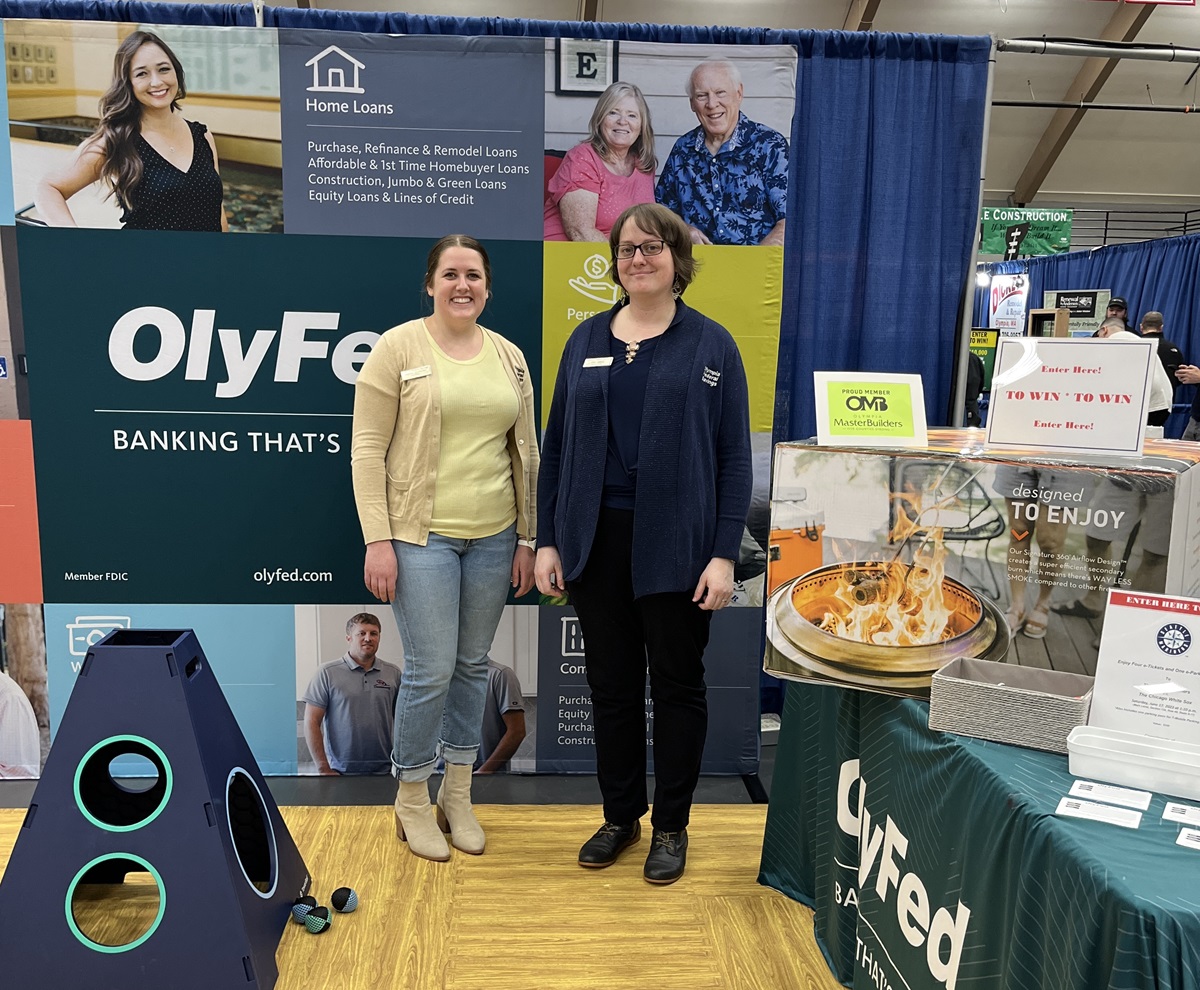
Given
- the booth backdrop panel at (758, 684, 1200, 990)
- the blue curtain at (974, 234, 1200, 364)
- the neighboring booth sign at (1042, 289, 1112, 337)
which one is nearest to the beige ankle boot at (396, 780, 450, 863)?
the booth backdrop panel at (758, 684, 1200, 990)

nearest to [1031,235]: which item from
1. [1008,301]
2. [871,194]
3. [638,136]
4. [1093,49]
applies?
[1008,301]

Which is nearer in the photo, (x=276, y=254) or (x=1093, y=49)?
(x=276, y=254)

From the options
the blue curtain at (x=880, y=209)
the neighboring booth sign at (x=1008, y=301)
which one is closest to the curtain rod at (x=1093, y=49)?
the blue curtain at (x=880, y=209)

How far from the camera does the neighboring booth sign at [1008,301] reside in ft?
39.0

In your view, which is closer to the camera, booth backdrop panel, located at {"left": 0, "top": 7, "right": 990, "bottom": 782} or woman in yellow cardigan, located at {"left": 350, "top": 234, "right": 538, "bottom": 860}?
woman in yellow cardigan, located at {"left": 350, "top": 234, "right": 538, "bottom": 860}

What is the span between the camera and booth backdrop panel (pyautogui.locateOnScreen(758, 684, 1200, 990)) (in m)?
1.00

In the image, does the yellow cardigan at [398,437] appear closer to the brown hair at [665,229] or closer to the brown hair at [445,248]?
the brown hair at [445,248]

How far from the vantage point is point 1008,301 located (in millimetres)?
12156

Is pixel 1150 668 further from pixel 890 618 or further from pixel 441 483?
pixel 441 483

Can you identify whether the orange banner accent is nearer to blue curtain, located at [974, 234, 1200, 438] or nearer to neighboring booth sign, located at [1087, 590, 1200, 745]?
neighboring booth sign, located at [1087, 590, 1200, 745]

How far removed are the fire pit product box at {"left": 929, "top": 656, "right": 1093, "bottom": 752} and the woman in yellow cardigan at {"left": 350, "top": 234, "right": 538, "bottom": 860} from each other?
3.71ft

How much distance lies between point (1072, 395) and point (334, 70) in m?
2.07

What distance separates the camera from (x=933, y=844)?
4.72ft

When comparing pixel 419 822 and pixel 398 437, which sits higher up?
pixel 398 437
